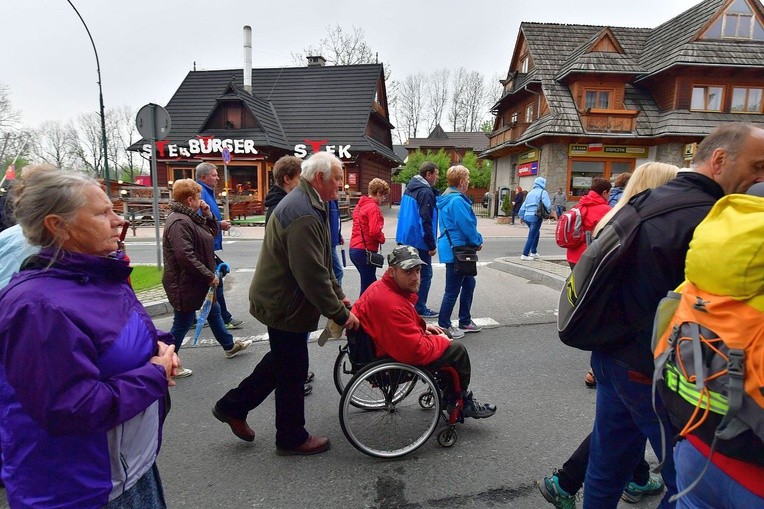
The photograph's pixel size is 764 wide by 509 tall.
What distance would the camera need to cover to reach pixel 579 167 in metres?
22.5

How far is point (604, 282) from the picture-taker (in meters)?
1.76

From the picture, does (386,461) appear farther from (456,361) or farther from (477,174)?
(477,174)

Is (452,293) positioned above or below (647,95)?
below

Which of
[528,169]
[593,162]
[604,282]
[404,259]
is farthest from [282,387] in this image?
[528,169]

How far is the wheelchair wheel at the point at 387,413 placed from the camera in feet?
9.62

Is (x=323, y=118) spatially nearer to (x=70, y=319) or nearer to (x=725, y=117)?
(x=725, y=117)

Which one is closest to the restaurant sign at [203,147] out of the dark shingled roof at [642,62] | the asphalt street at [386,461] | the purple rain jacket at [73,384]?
the dark shingled roof at [642,62]

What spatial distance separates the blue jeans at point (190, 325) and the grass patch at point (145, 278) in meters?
3.24

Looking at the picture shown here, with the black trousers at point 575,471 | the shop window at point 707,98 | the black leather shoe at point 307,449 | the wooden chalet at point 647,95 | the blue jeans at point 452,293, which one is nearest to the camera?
the black trousers at point 575,471

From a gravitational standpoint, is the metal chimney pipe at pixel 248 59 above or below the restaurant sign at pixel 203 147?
above

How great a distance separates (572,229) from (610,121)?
66.2ft

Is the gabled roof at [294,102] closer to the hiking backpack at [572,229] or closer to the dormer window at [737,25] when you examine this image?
the dormer window at [737,25]

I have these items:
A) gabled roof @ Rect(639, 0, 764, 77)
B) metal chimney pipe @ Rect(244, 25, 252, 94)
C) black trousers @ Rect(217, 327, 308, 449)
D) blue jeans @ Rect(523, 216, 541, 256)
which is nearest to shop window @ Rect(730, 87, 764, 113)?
gabled roof @ Rect(639, 0, 764, 77)

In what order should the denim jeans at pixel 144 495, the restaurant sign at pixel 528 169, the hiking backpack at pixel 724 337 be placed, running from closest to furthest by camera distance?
the hiking backpack at pixel 724 337 < the denim jeans at pixel 144 495 < the restaurant sign at pixel 528 169
